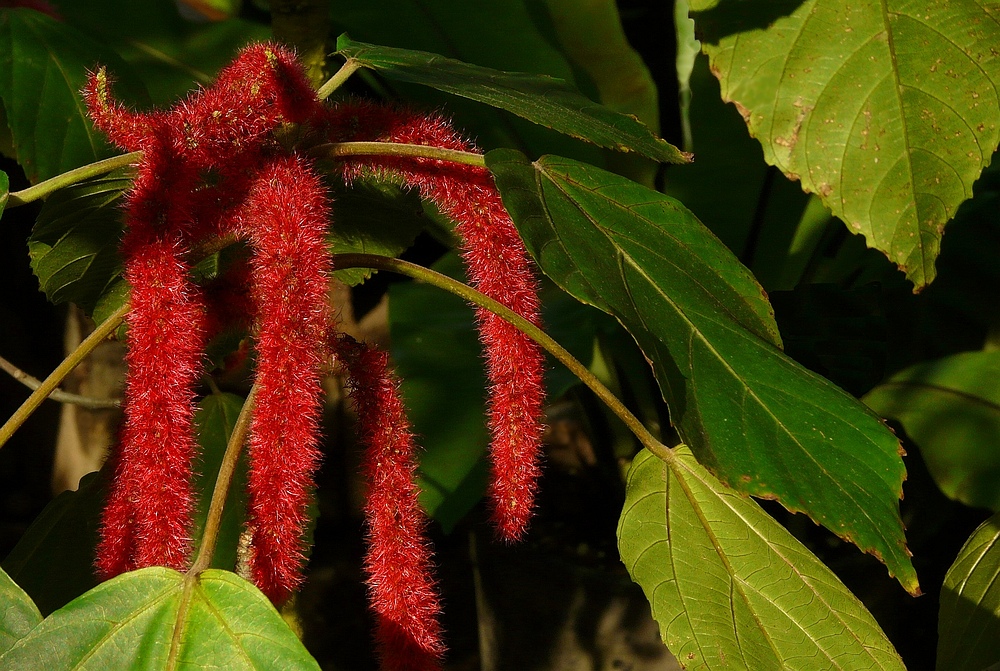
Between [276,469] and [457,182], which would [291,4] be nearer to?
[457,182]

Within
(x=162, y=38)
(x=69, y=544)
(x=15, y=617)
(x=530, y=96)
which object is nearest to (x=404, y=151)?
(x=530, y=96)

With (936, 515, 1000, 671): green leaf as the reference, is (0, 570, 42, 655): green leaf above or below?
above

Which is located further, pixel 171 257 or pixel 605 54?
pixel 605 54

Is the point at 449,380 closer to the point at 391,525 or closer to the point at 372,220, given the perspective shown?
the point at 372,220

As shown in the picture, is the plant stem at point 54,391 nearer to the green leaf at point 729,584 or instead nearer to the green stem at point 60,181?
the green stem at point 60,181

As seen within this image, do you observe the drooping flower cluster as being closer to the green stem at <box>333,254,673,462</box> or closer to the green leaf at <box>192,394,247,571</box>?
the green stem at <box>333,254,673,462</box>

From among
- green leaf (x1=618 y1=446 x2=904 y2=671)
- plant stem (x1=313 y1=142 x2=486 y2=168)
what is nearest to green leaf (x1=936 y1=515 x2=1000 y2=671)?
green leaf (x1=618 y1=446 x2=904 y2=671)
